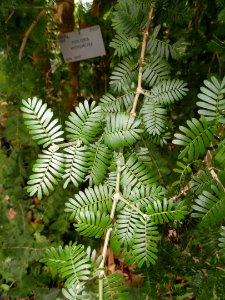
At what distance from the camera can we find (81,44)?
1.34m

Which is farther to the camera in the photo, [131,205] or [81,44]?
[81,44]

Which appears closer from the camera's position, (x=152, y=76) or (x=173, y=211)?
(x=173, y=211)

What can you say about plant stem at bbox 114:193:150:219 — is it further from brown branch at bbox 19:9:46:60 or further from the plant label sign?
the plant label sign

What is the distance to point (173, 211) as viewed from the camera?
0.54m

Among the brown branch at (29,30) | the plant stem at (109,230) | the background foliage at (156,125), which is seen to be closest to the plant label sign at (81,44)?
the background foliage at (156,125)

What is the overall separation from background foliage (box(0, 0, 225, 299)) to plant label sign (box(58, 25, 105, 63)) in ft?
0.19

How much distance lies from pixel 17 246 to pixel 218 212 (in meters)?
1.02

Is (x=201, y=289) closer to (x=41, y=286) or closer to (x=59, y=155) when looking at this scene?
(x=59, y=155)

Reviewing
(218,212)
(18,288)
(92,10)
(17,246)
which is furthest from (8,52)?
(18,288)

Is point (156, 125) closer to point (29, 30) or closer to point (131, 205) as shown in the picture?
point (131, 205)

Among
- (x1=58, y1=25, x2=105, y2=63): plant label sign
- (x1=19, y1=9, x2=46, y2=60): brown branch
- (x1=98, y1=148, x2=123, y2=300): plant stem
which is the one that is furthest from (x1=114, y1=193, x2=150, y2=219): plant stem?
(x1=58, y1=25, x2=105, y2=63): plant label sign

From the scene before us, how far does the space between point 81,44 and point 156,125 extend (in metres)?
0.80

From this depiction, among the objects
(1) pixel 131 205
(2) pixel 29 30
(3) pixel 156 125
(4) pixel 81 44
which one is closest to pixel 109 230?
(1) pixel 131 205

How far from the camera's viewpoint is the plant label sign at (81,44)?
1.31m
